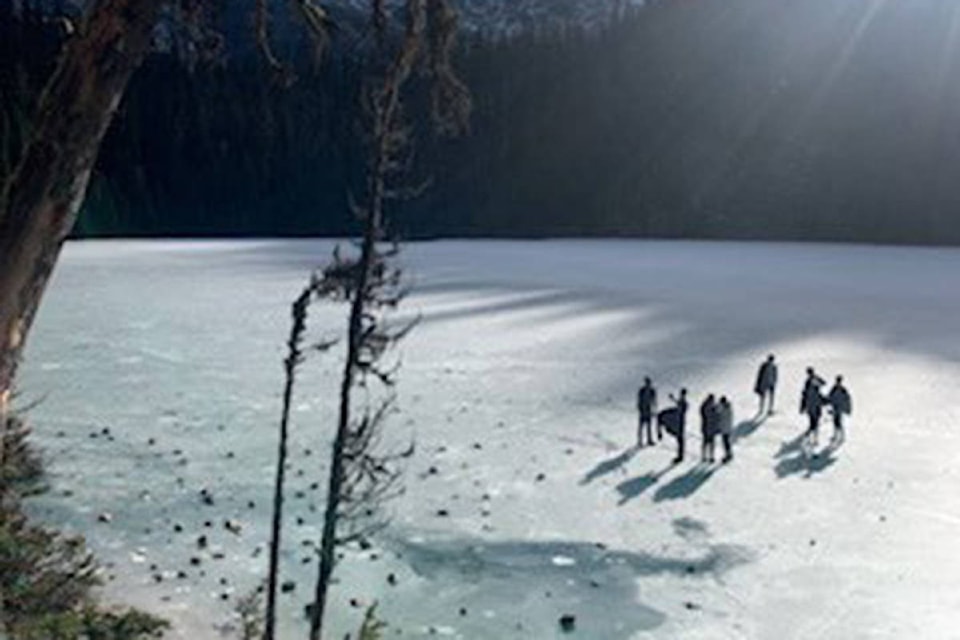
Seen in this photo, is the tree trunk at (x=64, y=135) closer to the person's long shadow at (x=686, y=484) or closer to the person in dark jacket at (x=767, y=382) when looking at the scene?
the person's long shadow at (x=686, y=484)

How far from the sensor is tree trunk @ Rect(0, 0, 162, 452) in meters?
4.25

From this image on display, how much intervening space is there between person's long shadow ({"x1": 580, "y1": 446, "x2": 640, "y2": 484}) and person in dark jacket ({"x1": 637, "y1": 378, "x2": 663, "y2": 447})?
53 centimetres

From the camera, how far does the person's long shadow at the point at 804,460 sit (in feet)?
68.3

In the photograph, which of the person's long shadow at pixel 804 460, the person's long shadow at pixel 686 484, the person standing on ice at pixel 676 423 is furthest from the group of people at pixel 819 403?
the person's long shadow at pixel 686 484

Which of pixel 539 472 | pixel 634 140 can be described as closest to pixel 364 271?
pixel 539 472

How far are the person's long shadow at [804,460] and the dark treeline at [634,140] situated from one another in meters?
93.7

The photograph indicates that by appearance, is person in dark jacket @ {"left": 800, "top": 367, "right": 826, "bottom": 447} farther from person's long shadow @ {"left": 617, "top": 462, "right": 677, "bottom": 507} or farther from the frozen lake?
person's long shadow @ {"left": 617, "top": 462, "right": 677, "bottom": 507}

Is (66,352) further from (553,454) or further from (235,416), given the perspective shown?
(553,454)

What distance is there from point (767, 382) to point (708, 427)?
5091 millimetres

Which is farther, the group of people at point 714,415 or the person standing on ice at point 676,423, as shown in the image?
the person standing on ice at point 676,423

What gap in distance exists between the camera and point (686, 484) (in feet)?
65.4

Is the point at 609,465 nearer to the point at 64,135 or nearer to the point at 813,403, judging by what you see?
the point at 813,403

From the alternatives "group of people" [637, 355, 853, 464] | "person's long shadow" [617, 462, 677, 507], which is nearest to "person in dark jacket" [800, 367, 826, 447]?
"group of people" [637, 355, 853, 464]

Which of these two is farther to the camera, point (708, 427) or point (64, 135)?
point (708, 427)
